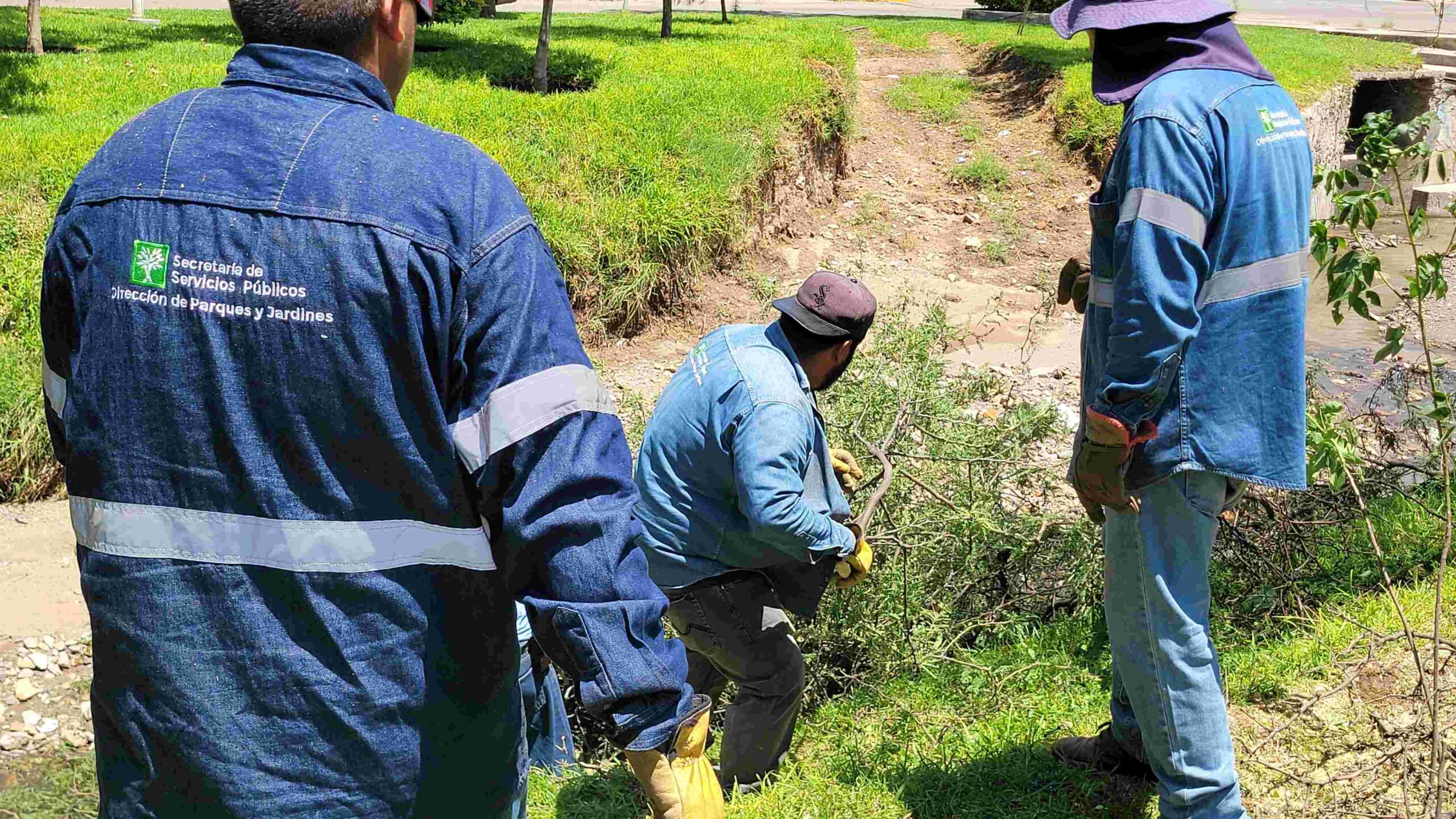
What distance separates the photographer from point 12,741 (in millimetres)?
4148

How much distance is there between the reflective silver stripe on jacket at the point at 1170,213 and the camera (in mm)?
2391

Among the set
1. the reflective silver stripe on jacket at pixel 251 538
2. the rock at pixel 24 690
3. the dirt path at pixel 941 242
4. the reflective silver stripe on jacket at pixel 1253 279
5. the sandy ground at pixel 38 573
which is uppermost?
the reflective silver stripe on jacket at pixel 1253 279

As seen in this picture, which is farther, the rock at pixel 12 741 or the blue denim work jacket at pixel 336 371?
the rock at pixel 12 741

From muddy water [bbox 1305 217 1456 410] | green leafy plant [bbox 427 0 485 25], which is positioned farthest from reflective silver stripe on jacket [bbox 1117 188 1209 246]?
green leafy plant [bbox 427 0 485 25]

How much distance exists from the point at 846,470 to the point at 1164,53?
66.0 inches

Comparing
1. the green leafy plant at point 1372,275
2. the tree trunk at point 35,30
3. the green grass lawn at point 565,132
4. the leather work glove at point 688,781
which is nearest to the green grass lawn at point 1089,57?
the green grass lawn at point 565,132

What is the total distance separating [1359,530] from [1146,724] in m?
2.63

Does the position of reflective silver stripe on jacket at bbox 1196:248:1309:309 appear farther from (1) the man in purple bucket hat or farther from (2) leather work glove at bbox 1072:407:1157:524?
(2) leather work glove at bbox 1072:407:1157:524

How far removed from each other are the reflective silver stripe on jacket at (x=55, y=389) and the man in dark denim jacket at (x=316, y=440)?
2.9 inches

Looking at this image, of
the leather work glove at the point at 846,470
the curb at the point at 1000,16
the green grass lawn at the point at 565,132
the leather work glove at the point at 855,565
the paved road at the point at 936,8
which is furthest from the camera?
the curb at the point at 1000,16

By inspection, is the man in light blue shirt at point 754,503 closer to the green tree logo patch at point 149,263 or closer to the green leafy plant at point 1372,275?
the green leafy plant at point 1372,275

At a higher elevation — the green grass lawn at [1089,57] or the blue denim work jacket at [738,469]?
the green grass lawn at [1089,57]

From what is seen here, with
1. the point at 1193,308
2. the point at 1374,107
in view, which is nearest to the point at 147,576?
the point at 1193,308

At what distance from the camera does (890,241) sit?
11.0 metres
